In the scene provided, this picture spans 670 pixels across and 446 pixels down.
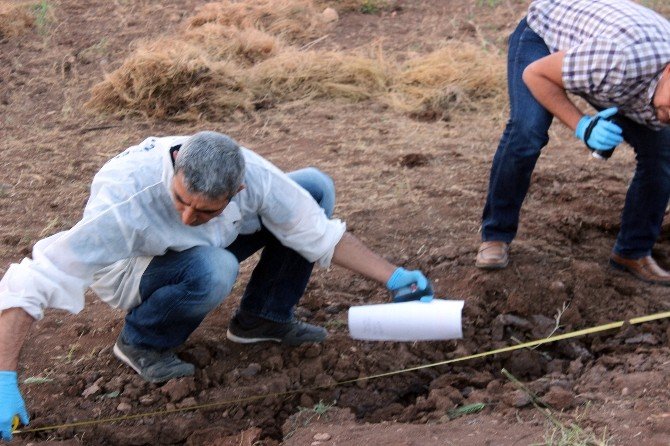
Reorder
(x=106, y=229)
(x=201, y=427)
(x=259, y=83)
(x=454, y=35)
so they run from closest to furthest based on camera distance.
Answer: (x=106, y=229) < (x=201, y=427) < (x=259, y=83) < (x=454, y=35)

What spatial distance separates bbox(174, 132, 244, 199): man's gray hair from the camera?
264 centimetres

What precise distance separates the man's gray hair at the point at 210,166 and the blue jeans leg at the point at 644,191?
1.65 meters

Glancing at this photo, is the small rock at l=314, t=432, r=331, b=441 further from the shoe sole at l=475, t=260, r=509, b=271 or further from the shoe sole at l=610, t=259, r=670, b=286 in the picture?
the shoe sole at l=610, t=259, r=670, b=286

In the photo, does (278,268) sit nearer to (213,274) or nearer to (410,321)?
(213,274)

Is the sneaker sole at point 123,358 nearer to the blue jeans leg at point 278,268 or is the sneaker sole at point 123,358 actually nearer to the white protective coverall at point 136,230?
the white protective coverall at point 136,230

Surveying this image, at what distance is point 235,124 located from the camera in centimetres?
598

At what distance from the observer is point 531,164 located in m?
3.61

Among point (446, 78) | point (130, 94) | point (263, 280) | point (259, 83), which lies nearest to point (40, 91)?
point (130, 94)

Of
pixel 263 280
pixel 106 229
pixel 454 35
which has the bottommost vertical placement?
pixel 454 35

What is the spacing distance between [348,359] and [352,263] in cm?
43

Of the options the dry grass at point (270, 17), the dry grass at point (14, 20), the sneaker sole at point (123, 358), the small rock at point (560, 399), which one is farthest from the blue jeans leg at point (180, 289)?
the dry grass at point (14, 20)

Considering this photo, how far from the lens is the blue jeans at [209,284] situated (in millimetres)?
3004

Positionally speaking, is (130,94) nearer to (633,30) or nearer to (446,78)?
(446,78)

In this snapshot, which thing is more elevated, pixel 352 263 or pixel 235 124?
pixel 352 263
